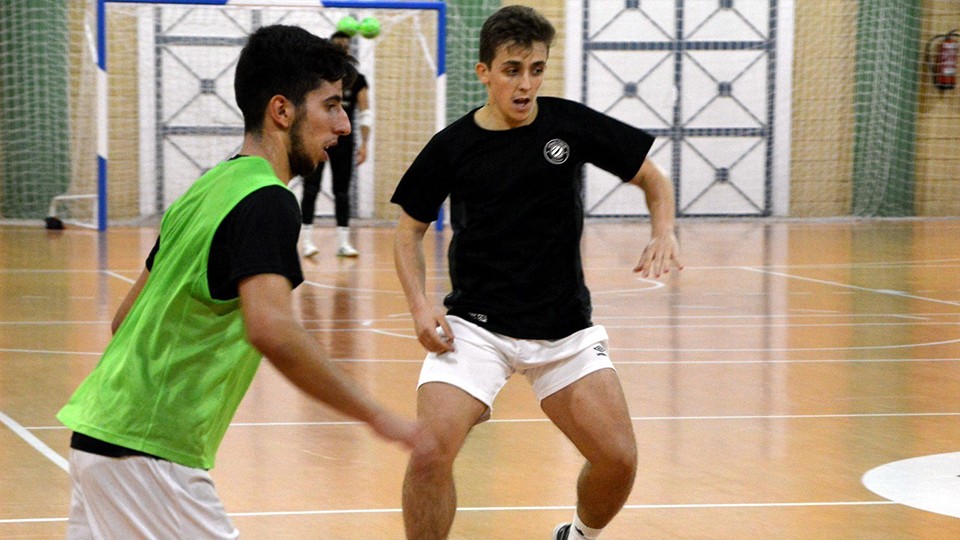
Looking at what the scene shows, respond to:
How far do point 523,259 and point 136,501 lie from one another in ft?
5.83

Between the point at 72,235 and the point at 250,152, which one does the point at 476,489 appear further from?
the point at 72,235

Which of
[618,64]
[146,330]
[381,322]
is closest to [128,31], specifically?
[618,64]

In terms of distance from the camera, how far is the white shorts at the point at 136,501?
2672 mm

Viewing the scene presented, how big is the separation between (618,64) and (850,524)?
53.5ft

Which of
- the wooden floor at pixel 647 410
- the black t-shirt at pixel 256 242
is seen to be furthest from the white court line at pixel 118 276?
the black t-shirt at pixel 256 242

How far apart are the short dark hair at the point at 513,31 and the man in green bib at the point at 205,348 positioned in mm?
1489

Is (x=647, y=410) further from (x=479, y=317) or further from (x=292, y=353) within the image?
(x=292, y=353)

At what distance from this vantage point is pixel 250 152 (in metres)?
2.82

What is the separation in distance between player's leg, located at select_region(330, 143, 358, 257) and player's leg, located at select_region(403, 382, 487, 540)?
9.57 meters

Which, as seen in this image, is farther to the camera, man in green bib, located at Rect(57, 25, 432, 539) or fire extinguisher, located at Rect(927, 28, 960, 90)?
fire extinguisher, located at Rect(927, 28, 960, 90)

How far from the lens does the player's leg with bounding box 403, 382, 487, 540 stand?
3924mm

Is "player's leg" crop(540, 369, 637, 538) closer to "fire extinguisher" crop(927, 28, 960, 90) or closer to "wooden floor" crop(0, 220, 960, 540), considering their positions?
"wooden floor" crop(0, 220, 960, 540)

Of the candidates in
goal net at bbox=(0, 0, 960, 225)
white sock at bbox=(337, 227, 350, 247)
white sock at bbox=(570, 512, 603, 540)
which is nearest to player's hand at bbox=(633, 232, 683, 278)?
white sock at bbox=(570, 512, 603, 540)

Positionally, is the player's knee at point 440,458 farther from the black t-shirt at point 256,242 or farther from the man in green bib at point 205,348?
the black t-shirt at point 256,242
